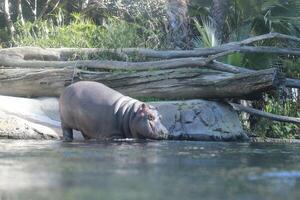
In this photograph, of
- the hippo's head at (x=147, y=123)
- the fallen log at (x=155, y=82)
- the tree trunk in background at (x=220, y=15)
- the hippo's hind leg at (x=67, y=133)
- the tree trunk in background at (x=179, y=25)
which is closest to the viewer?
the hippo's head at (x=147, y=123)

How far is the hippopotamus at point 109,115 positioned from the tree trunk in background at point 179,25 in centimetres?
446

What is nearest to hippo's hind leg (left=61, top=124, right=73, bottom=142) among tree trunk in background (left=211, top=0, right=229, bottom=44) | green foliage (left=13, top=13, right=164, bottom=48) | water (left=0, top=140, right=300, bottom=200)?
water (left=0, top=140, right=300, bottom=200)

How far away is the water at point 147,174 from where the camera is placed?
3922 mm

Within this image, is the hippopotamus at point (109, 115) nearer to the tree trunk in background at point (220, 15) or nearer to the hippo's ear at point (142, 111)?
the hippo's ear at point (142, 111)

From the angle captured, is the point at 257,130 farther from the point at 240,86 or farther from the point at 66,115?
the point at 66,115

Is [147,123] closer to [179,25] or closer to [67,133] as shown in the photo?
[67,133]

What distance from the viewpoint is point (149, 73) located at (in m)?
11.2

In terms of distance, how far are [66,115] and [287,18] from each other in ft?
20.9

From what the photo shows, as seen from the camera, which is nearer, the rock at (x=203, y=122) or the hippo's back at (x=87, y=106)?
the hippo's back at (x=87, y=106)

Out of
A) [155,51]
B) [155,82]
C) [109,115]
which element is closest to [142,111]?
[109,115]

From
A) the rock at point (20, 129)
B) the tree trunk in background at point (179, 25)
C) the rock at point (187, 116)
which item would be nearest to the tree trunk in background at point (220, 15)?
the tree trunk in background at point (179, 25)

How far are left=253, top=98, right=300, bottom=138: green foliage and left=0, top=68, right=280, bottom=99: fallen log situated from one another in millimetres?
1111

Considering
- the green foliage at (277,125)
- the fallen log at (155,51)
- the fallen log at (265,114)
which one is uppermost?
the fallen log at (155,51)

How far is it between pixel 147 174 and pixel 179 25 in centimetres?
953
